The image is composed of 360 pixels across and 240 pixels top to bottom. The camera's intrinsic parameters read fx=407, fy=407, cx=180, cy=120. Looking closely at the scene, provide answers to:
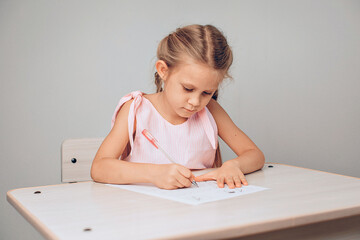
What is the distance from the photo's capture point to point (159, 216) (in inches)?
28.1

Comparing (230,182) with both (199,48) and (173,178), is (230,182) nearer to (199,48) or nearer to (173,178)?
(173,178)

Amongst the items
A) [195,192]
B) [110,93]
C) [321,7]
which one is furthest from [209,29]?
[321,7]

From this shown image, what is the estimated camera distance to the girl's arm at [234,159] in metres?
1.03

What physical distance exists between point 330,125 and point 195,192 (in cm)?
168

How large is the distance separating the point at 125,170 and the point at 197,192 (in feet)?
0.75

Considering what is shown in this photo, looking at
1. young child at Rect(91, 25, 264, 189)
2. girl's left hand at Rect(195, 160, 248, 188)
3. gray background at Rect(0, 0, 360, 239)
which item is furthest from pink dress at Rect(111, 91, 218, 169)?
gray background at Rect(0, 0, 360, 239)

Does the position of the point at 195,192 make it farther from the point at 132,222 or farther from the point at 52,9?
the point at 52,9

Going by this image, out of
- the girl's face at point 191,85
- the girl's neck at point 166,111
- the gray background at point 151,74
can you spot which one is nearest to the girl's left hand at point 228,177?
the girl's face at point 191,85

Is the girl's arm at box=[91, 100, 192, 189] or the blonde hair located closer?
the girl's arm at box=[91, 100, 192, 189]

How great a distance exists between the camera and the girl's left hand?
1002 millimetres

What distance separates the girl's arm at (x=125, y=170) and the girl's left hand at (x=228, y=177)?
87mm

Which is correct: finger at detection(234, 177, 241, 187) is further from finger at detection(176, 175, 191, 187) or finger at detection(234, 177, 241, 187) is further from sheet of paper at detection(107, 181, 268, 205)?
finger at detection(176, 175, 191, 187)

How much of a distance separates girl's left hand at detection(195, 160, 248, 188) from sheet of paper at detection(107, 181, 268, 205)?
2cm

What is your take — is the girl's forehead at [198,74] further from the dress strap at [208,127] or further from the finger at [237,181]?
the finger at [237,181]
